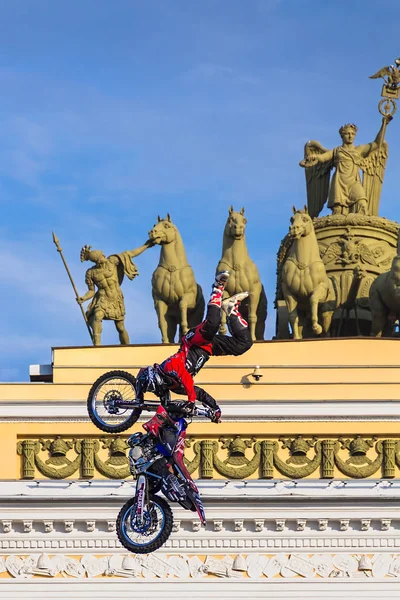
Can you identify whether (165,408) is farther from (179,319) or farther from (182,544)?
(179,319)

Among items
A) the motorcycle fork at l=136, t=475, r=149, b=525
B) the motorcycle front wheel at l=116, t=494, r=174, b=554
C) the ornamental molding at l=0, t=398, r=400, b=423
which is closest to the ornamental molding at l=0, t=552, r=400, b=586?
the ornamental molding at l=0, t=398, r=400, b=423

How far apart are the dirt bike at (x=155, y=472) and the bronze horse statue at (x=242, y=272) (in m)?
22.3

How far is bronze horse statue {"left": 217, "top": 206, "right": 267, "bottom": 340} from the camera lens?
5031 centimetres

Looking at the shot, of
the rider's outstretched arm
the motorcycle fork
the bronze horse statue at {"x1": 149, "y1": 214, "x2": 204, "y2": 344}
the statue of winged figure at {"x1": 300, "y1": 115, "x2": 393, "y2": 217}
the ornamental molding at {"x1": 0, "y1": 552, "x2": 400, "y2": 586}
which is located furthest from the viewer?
the statue of winged figure at {"x1": 300, "y1": 115, "x2": 393, "y2": 217}

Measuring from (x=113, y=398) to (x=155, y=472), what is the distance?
107 cm

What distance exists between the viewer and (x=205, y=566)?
46438 millimetres

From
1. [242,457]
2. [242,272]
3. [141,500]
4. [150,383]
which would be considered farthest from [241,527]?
[141,500]

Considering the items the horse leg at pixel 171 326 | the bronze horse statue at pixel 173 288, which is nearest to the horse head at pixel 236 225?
the bronze horse statue at pixel 173 288

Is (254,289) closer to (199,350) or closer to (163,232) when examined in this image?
(163,232)

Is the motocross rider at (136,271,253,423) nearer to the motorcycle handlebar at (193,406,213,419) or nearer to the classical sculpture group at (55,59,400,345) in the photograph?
the motorcycle handlebar at (193,406,213,419)

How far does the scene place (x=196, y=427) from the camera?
47.9m

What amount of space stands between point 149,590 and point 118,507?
1669 millimetres

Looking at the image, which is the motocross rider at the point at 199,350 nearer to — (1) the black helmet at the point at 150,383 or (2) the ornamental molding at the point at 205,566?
(1) the black helmet at the point at 150,383

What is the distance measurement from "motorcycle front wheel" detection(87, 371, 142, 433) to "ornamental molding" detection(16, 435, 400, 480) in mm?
18932
